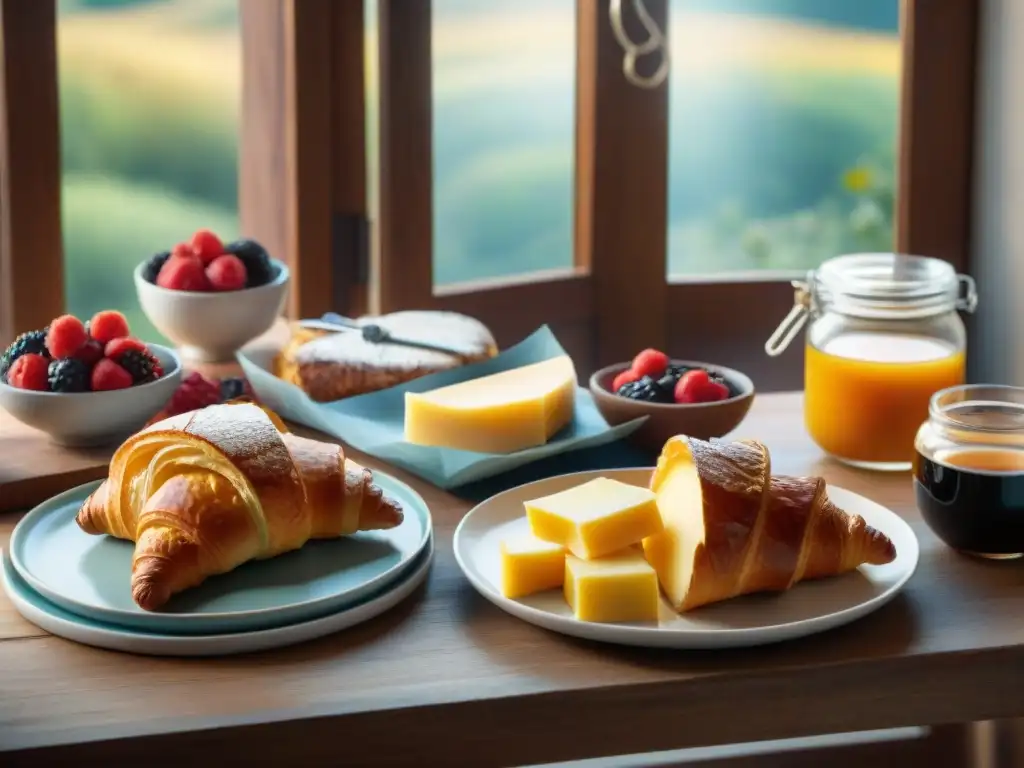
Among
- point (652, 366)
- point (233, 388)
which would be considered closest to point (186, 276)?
point (233, 388)

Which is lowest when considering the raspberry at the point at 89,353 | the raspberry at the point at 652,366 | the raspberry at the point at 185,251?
the raspberry at the point at 652,366

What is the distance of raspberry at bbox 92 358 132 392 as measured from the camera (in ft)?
4.81

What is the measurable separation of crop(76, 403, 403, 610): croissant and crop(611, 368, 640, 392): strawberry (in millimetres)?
408

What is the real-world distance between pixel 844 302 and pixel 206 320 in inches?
30.7

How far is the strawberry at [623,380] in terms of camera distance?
1576mm

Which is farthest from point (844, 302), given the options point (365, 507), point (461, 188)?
point (461, 188)

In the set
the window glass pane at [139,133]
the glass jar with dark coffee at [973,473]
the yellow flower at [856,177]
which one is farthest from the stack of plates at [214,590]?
the yellow flower at [856,177]

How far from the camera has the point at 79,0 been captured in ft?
7.52

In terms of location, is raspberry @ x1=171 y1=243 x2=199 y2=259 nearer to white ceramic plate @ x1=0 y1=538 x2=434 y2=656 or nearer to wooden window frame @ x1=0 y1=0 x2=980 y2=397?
wooden window frame @ x1=0 y1=0 x2=980 y2=397

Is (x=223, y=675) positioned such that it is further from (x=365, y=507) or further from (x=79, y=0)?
(x=79, y=0)

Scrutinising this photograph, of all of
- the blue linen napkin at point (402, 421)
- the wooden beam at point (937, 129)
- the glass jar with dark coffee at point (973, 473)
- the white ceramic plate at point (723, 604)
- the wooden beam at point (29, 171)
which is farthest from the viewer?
the wooden beam at point (937, 129)

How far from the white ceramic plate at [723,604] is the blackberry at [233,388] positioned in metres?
0.46

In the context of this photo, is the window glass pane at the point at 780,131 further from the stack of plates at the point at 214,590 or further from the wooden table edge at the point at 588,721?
the wooden table edge at the point at 588,721

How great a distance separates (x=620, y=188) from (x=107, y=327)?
4.21 feet
